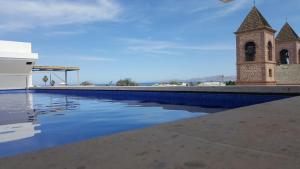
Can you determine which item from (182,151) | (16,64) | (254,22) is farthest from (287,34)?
(16,64)

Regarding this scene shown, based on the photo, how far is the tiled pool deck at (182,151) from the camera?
1.56 m

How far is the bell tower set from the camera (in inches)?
776

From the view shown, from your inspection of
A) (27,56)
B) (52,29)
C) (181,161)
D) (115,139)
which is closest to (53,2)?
(52,29)

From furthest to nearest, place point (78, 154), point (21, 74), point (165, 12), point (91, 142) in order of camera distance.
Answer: point (21, 74) → point (165, 12) → point (91, 142) → point (78, 154)

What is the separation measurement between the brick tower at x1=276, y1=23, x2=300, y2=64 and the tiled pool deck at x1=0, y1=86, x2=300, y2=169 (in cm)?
2820

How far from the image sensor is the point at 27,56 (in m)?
25.1

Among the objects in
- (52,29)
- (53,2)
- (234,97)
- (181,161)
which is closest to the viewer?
(181,161)

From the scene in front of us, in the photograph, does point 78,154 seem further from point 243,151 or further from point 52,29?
point 52,29

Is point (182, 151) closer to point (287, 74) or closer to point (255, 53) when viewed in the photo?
point (255, 53)

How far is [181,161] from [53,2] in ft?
41.1

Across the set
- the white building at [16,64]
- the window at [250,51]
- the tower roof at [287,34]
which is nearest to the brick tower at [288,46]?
the tower roof at [287,34]

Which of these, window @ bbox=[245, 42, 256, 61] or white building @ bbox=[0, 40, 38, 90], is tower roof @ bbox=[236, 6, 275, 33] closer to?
window @ bbox=[245, 42, 256, 61]

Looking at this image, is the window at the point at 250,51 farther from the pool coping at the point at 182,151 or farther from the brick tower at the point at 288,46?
the pool coping at the point at 182,151

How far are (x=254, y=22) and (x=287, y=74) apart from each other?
6.04 m
